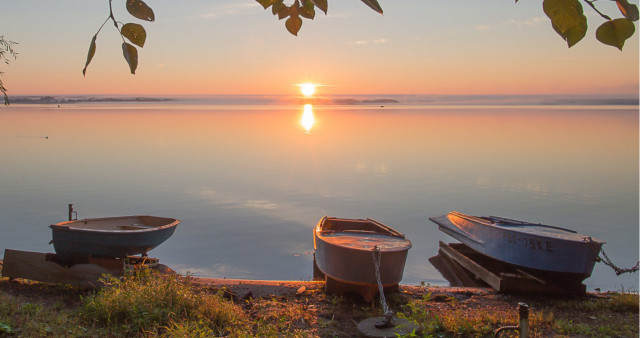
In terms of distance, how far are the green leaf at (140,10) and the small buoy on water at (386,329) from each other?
588 centimetres

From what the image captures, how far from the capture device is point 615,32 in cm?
131

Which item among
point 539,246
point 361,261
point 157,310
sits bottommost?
point 157,310

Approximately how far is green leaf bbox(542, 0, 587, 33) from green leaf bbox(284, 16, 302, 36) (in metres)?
1.03

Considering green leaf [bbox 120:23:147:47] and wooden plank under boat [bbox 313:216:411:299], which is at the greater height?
green leaf [bbox 120:23:147:47]

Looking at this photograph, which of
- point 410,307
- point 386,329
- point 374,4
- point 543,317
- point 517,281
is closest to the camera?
point 374,4

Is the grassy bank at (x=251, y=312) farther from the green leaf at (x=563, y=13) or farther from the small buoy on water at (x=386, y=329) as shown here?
the green leaf at (x=563, y=13)

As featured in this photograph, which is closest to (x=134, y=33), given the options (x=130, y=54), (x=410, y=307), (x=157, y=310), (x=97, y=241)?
(x=130, y=54)

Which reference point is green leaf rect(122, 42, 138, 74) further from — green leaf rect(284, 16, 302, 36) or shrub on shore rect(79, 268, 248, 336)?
shrub on shore rect(79, 268, 248, 336)

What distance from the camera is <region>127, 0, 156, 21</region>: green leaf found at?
1512mm

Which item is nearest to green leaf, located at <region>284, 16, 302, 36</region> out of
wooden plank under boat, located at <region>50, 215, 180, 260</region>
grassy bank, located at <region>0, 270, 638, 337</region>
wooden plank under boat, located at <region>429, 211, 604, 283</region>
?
grassy bank, located at <region>0, 270, 638, 337</region>

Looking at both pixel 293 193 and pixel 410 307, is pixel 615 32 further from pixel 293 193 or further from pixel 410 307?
pixel 293 193

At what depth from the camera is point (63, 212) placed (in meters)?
20.5

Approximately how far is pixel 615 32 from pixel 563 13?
0.46ft

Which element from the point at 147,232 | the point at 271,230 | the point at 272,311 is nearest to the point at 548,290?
the point at 272,311
